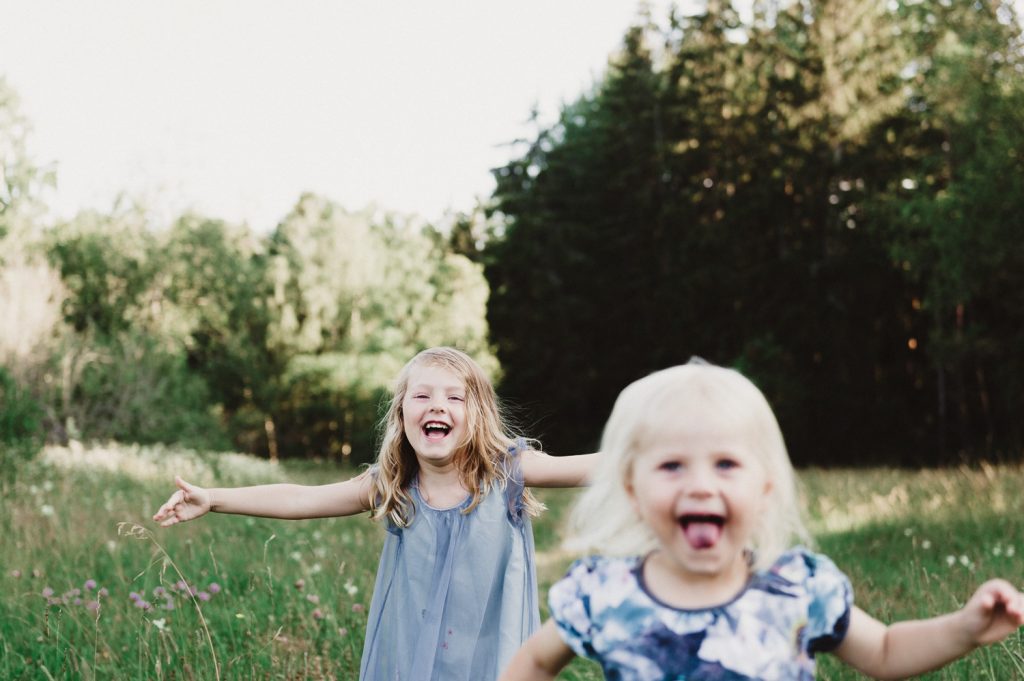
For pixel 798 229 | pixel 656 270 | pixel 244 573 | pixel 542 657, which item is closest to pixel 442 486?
pixel 542 657

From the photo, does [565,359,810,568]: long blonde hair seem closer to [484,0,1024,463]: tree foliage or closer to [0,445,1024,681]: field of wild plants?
[0,445,1024,681]: field of wild plants

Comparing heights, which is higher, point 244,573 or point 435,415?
point 435,415

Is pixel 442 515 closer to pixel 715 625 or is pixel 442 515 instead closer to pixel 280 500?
pixel 280 500

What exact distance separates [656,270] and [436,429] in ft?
90.2

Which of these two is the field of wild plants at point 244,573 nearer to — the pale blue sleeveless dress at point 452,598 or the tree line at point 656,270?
the pale blue sleeveless dress at point 452,598

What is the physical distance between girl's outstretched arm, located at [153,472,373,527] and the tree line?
16893 mm

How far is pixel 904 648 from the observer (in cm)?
171

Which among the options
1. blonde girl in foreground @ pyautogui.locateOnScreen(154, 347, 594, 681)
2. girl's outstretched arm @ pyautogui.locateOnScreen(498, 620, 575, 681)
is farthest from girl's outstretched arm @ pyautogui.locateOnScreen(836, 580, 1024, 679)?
blonde girl in foreground @ pyautogui.locateOnScreen(154, 347, 594, 681)

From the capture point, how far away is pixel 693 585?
5.67 ft

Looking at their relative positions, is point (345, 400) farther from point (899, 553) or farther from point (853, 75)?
point (899, 553)

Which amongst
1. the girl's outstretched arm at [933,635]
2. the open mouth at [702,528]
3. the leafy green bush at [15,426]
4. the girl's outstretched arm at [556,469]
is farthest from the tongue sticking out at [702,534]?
the leafy green bush at [15,426]

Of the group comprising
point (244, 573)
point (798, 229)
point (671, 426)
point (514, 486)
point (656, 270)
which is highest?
point (798, 229)

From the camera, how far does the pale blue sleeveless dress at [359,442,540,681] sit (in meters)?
2.97

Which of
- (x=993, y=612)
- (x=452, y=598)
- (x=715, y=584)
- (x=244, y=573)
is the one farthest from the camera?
(x=244, y=573)
